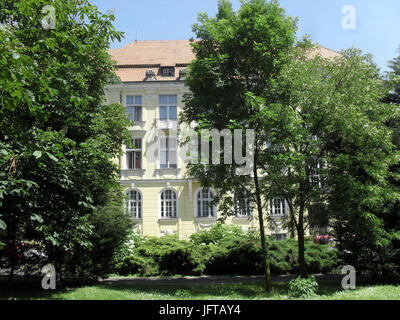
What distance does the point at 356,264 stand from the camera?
42.7ft

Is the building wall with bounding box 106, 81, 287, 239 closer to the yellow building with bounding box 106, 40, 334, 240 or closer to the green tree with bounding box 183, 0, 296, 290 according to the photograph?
the yellow building with bounding box 106, 40, 334, 240

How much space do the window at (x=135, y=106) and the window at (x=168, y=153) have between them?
2694mm

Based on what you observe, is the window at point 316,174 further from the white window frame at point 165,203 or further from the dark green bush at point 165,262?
the white window frame at point 165,203

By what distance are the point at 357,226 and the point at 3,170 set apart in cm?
980

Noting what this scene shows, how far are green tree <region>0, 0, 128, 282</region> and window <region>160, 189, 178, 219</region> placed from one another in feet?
44.5

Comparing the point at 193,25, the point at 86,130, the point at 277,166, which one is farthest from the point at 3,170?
the point at 193,25

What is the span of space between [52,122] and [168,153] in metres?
17.4

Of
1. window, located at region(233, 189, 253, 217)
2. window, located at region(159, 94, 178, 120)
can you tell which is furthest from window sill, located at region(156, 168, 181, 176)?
window, located at region(233, 189, 253, 217)

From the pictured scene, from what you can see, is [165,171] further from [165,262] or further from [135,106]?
[165,262]

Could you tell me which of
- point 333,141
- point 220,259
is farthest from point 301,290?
point 220,259

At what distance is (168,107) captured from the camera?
28062 mm

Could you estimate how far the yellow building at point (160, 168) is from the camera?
1043 inches

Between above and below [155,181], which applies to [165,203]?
below

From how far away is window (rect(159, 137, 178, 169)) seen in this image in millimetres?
27516
